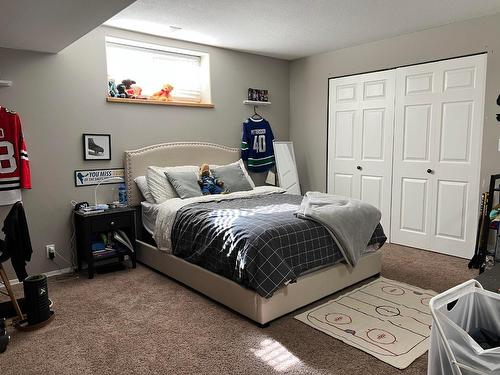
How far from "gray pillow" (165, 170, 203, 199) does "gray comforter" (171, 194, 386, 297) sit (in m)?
0.38

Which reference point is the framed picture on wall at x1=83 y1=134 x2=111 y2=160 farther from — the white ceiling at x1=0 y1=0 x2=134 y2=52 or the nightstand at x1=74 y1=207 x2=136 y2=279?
the white ceiling at x1=0 y1=0 x2=134 y2=52

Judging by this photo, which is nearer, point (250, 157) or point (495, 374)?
point (495, 374)

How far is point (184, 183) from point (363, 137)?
2387 mm

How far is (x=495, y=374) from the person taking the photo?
3.75 ft

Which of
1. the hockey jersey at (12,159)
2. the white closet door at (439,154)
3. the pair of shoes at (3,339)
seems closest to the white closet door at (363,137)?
the white closet door at (439,154)

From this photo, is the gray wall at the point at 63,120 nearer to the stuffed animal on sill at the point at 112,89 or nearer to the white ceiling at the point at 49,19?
the stuffed animal on sill at the point at 112,89

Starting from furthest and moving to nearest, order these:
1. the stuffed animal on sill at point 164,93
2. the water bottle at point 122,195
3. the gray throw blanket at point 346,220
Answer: the stuffed animal on sill at point 164,93 → the water bottle at point 122,195 → the gray throw blanket at point 346,220

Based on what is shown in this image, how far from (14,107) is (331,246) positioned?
9.84 feet

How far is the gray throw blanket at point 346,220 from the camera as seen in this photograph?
2.82 meters

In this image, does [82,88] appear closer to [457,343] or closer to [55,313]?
[55,313]

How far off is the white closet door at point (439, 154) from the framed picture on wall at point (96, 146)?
3279mm

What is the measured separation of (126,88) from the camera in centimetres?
398

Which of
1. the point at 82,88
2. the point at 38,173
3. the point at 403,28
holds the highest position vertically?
the point at 403,28

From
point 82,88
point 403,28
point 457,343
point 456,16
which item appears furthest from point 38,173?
point 456,16
